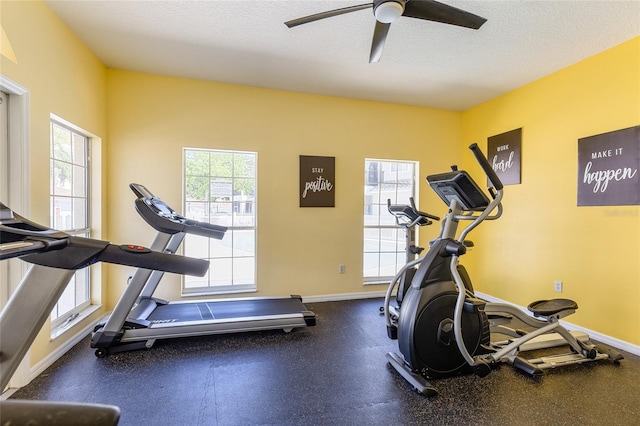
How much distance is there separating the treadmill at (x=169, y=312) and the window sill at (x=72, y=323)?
0.26 meters

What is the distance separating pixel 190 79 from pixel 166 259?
3167 millimetres

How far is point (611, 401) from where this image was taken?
2.12 m

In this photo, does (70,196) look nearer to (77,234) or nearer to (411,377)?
(77,234)

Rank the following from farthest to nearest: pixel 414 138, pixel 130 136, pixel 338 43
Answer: pixel 414 138
pixel 130 136
pixel 338 43

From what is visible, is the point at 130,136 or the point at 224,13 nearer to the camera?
the point at 224,13

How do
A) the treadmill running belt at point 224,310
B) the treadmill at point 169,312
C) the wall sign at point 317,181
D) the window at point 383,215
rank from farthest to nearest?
the window at point 383,215 < the wall sign at point 317,181 < the treadmill running belt at point 224,310 < the treadmill at point 169,312

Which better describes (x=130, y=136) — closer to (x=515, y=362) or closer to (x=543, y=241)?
(x=515, y=362)

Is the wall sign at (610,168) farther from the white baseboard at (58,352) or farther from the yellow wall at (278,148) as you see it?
the white baseboard at (58,352)

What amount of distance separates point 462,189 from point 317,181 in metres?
2.29

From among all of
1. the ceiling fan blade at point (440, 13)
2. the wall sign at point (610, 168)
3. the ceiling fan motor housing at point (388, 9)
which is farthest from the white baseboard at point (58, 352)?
the wall sign at point (610, 168)

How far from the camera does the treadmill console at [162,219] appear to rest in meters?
2.54

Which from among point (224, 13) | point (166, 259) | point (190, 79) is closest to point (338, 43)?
point (224, 13)

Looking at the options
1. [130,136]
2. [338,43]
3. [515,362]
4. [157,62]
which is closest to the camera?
[515,362]

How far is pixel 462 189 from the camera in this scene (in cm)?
231
